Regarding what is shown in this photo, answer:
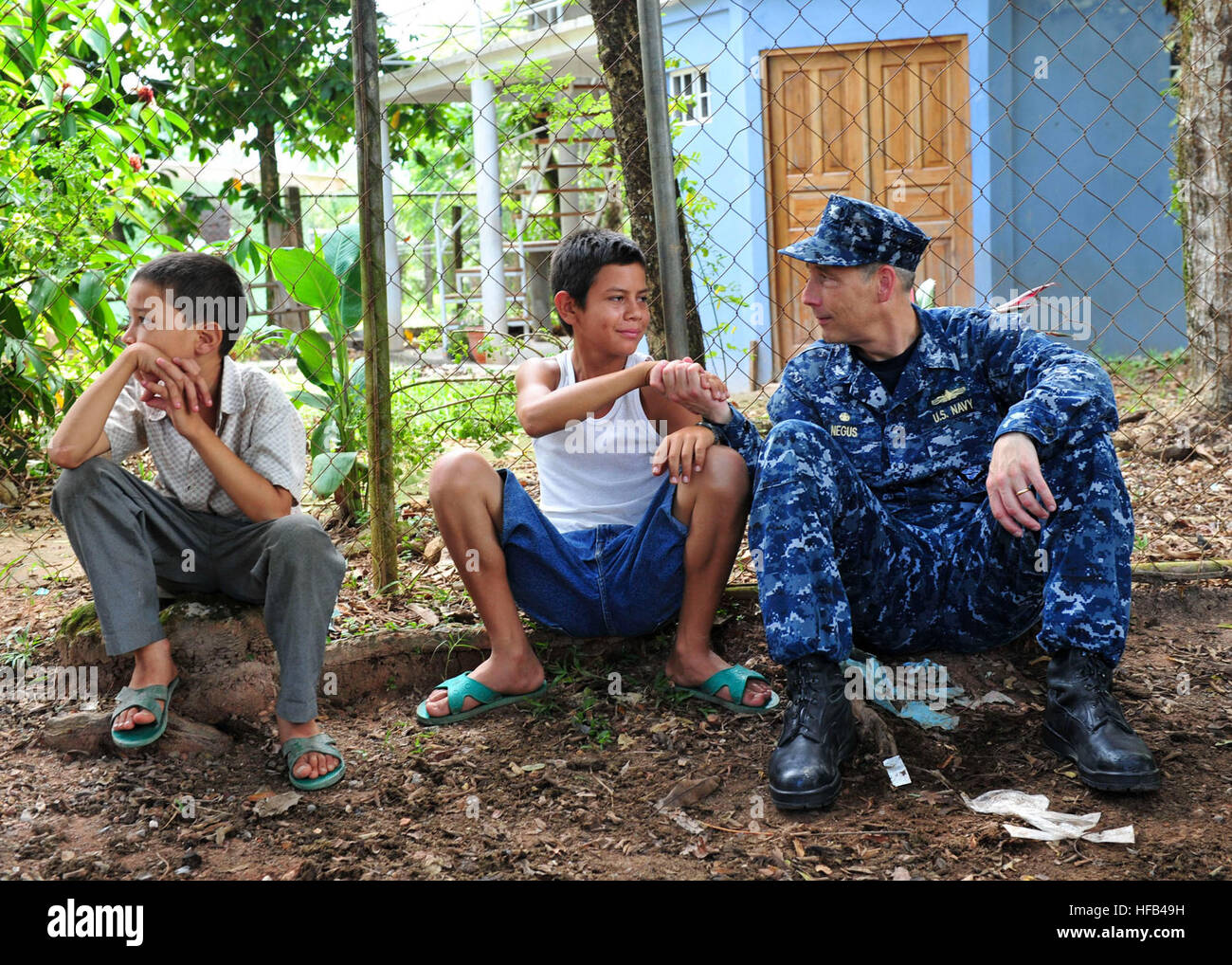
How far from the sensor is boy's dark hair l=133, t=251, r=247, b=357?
2.56 meters

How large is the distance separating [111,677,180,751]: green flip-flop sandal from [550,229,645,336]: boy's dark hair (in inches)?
55.5

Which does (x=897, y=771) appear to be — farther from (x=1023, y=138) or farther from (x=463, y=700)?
(x=1023, y=138)

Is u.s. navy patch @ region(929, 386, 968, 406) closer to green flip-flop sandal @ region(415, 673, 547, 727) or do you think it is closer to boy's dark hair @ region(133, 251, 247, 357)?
green flip-flop sandal @ region(415, 673, 547, 727)

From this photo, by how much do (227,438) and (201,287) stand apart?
371 millimetres

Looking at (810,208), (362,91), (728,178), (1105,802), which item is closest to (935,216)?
(810,208)

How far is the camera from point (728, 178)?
26.7ft

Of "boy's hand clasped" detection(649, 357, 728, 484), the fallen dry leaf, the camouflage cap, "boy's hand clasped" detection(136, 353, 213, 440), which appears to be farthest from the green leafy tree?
the fallen dry leaf

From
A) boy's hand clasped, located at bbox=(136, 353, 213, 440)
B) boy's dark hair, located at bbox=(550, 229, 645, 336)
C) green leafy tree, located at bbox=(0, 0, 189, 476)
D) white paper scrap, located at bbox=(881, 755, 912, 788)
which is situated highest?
green leafy tree, located at bbox=(0, 0, 189, 476)

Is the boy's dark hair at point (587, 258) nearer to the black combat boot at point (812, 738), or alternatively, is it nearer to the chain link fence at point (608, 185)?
the chain link fence at point (608, 185)

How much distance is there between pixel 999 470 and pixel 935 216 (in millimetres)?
5942

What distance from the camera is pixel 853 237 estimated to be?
2559 mm

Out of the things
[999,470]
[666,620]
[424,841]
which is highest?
[999,470]

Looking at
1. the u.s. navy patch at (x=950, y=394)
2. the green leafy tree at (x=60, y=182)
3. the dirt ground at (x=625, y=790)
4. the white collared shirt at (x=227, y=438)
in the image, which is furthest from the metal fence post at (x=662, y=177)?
the green leafy tree at (x=60, y=182)

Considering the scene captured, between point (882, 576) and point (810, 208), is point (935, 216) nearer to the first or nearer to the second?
point (810, 208)
